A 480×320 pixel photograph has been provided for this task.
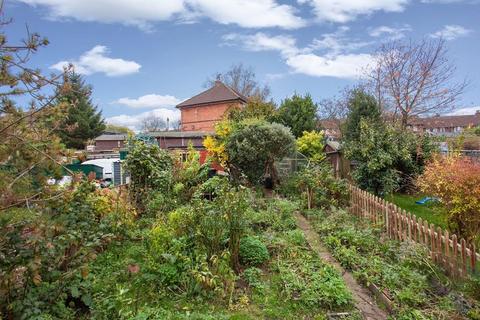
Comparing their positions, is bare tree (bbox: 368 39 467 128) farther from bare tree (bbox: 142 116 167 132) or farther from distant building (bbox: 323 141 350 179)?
bare tree (bbox: 142 116 167 132)

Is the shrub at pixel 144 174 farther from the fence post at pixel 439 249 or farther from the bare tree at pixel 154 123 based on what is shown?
the bare tree at pixel 154 123

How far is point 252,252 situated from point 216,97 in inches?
1259

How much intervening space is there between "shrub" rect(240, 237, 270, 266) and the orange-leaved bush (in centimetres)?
334

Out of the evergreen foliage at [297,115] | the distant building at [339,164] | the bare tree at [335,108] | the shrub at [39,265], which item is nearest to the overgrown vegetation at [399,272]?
the shrub at [39,265]

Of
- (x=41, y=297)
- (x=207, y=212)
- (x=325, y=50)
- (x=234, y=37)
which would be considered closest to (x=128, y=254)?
(x=207, y=212)

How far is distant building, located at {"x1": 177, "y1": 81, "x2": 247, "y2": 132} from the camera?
3497 centimetres

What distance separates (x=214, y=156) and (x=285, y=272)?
7.32 metres

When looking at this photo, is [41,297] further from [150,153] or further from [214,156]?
[214,156]

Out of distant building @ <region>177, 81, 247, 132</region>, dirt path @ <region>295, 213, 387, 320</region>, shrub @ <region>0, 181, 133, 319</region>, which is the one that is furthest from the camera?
distant building @ <region>177, 81, 247, 132</region>

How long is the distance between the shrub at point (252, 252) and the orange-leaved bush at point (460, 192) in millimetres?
3344

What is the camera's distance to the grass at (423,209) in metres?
6.24

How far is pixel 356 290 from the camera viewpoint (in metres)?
4.47

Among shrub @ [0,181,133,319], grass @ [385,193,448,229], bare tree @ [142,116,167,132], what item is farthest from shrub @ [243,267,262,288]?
bare tree @ [142,116,167,132]

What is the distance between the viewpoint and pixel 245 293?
166 inches
